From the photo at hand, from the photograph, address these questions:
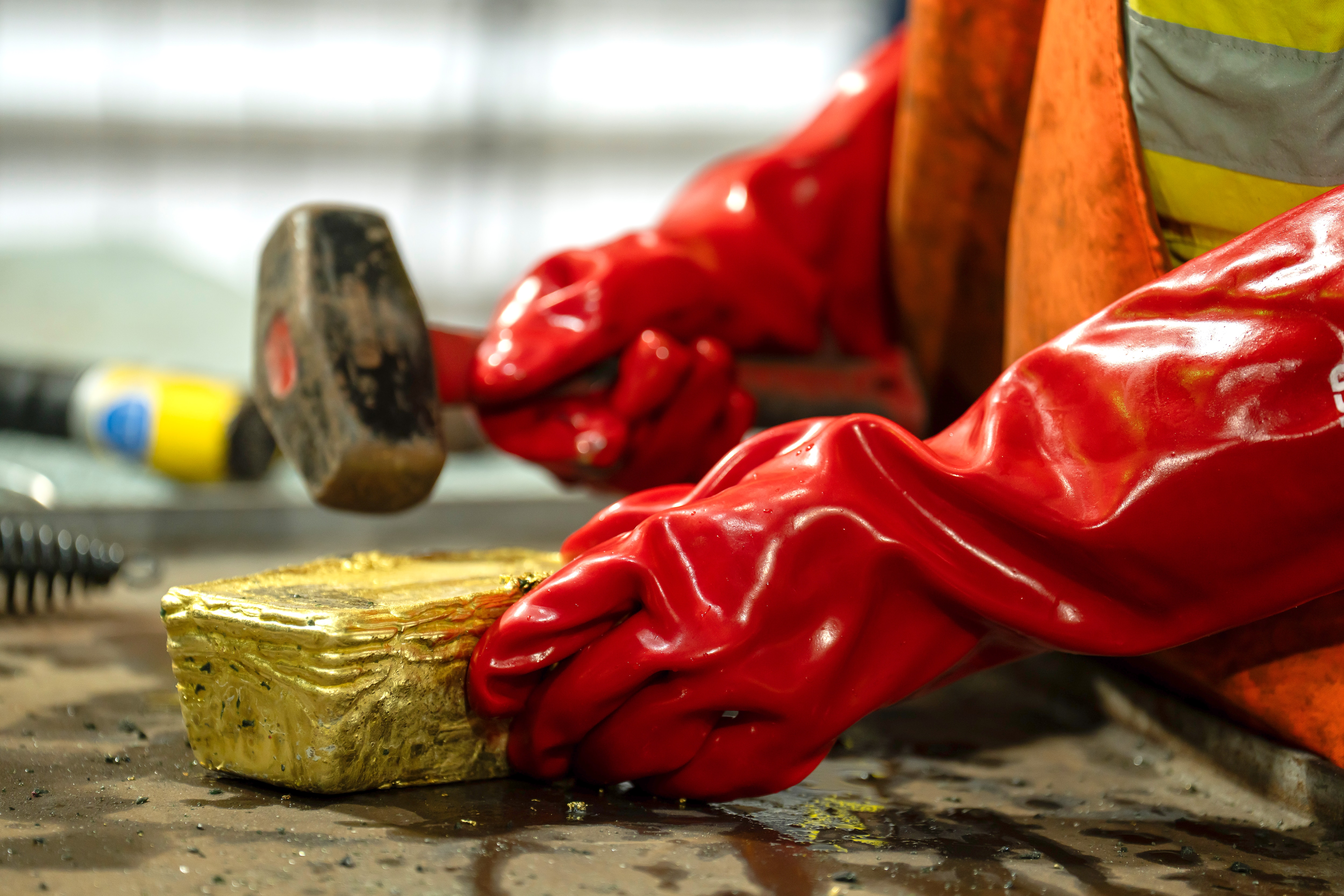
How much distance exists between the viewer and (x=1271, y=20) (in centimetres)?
71

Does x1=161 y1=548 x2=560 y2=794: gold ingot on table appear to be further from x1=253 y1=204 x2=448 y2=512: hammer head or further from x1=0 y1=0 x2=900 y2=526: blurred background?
x1=0 y1=0 x2=900 y2=526: blurred background

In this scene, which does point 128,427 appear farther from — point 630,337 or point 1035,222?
point 1035,222

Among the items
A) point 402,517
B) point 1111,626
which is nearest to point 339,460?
point 1111,626

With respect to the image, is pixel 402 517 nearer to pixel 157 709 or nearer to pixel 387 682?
pixel 157 709

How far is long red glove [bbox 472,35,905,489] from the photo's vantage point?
1.06 meters

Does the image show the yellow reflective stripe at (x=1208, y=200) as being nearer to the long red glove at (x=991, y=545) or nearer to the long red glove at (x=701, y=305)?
the long red glove at (x=991, y=545)

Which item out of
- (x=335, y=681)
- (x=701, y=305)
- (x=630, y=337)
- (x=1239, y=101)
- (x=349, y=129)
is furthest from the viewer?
(x=349, y=129)

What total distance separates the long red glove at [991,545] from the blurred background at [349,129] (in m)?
2.79

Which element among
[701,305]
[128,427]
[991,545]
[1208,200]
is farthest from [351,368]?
[128,427]

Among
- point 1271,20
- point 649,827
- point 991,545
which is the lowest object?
point 649,827

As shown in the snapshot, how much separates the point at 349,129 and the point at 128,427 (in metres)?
2.96

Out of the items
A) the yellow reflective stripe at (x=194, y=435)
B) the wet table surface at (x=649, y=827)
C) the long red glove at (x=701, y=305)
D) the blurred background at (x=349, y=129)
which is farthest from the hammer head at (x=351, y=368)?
the blurred background at (x=349, y=129)

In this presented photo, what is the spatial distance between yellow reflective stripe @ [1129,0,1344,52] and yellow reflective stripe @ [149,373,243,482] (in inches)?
64.8

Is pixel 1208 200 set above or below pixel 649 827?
above
